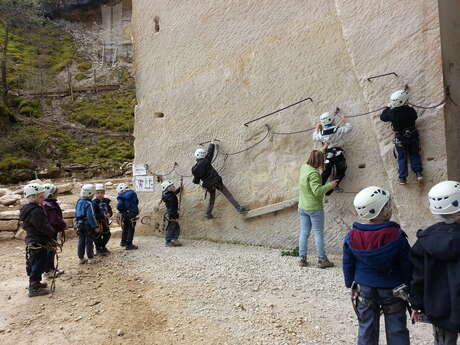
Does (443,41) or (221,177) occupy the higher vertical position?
(443,41)

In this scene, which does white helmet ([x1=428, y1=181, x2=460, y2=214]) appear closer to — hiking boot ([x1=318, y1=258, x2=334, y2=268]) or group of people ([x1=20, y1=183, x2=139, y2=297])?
hiking boot ([x1=318, y1=258, x2=334, y2=268])

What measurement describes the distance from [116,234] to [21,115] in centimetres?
2259

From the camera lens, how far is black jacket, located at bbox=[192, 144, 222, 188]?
718cm

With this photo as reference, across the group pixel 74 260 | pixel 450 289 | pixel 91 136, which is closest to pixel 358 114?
pixel 450 289

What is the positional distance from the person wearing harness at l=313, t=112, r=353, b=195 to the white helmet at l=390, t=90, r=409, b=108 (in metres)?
0.79

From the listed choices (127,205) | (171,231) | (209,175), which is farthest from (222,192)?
(127,205)

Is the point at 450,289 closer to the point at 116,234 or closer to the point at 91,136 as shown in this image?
the point at 116,234

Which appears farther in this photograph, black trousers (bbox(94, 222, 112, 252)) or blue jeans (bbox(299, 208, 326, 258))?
black trousers (bbox(94, 222, 112, 252))

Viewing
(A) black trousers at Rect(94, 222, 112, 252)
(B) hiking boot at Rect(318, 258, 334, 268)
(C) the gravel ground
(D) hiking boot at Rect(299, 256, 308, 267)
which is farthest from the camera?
(A) black trousers at Rect(94, 222, 112, 252)

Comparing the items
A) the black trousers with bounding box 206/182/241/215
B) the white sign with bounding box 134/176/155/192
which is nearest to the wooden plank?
the black trousers with bounding box 206/182/241/215

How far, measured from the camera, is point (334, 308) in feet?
13.9

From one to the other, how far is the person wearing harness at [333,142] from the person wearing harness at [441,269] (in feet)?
10.9

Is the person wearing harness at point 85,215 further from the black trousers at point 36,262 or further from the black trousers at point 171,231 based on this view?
the black trousers at point 171,231

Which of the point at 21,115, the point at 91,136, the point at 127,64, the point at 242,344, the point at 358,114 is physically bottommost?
the point at 242,344
